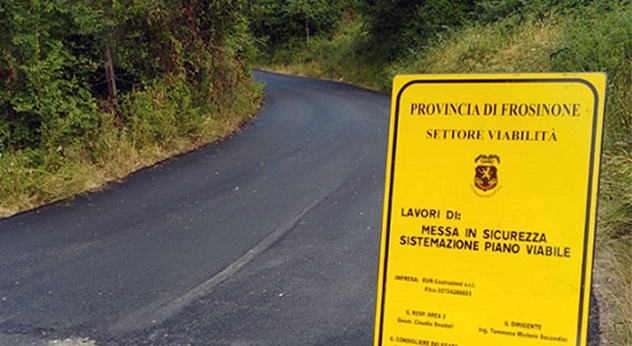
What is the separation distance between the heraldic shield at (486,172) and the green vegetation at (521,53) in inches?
76.5

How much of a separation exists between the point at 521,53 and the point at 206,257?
34.3 feet

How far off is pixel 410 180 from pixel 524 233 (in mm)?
480

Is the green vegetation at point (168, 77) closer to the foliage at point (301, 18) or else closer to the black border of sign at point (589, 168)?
the black border of sign at point (589, 168)

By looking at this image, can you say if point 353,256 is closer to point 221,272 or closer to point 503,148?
point 221,272

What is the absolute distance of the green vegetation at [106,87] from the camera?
788 cm

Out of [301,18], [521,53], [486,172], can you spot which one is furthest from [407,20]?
[486,172]

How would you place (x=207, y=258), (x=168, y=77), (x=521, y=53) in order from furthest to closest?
(x=521, y=53) < (x=168, y=77) < (x=207, y=258)

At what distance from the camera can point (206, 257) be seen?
5418 mm

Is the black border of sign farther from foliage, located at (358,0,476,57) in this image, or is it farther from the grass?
foliage, located at (358,0,476,57)

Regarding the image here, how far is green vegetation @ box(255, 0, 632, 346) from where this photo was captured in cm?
473

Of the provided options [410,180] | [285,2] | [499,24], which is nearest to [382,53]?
[499,24]

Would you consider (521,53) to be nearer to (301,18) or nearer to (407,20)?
(407,20)

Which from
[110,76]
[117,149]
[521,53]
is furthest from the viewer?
[521,53]

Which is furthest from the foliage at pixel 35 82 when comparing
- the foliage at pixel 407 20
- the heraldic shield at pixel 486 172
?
the foliage at pixel 407 20
